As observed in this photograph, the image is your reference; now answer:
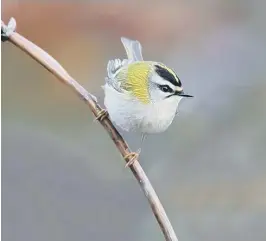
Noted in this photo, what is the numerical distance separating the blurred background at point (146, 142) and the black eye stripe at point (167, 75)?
44cm

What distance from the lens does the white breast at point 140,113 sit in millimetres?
521

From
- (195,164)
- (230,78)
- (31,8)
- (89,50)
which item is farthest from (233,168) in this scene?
(31,8)

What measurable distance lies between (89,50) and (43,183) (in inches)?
10.9

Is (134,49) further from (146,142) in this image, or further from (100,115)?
(146,142)

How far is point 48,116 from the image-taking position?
1.08m

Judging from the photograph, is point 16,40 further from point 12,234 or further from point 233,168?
point 233,168

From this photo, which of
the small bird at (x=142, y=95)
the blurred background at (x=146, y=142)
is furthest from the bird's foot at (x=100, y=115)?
the blurred background at (x=146, y=142)

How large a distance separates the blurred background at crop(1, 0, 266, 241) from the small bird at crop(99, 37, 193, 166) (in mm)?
363

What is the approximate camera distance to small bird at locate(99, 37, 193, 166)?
52 centimetres

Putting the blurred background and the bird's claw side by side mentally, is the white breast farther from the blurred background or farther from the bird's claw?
the blurred background

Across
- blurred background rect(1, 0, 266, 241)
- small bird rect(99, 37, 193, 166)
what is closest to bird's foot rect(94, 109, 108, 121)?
small bird rect(99, 37, 193, 166)

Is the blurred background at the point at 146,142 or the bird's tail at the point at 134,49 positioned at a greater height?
the blurred background at the point at 146,142

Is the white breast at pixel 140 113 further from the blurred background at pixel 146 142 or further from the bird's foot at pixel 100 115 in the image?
the blurred background at pixel 146 142

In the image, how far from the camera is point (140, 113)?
0.56 metres
